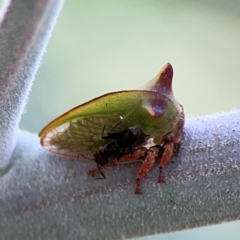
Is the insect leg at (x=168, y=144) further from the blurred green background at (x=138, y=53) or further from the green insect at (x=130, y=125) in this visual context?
the blurred green background at (x=138, y=53)

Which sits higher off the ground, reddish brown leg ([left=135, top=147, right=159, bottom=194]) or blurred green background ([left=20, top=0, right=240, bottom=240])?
reddish brown leg ([left=135, top=147, right=159, bottom=194])

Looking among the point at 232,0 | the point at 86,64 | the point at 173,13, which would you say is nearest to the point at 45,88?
the point at 86,64

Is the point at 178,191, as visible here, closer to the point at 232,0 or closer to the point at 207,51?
the point at 207,51

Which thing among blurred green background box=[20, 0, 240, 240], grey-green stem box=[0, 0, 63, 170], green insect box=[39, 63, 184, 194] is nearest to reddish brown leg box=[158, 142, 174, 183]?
green insect box=[39, 63, 184, 194]

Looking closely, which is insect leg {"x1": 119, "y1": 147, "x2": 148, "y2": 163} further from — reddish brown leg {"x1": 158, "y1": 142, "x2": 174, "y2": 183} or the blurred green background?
the blurred green background

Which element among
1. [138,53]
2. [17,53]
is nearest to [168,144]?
[17,53]

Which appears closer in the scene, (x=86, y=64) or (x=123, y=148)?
(x=123, y=148)
